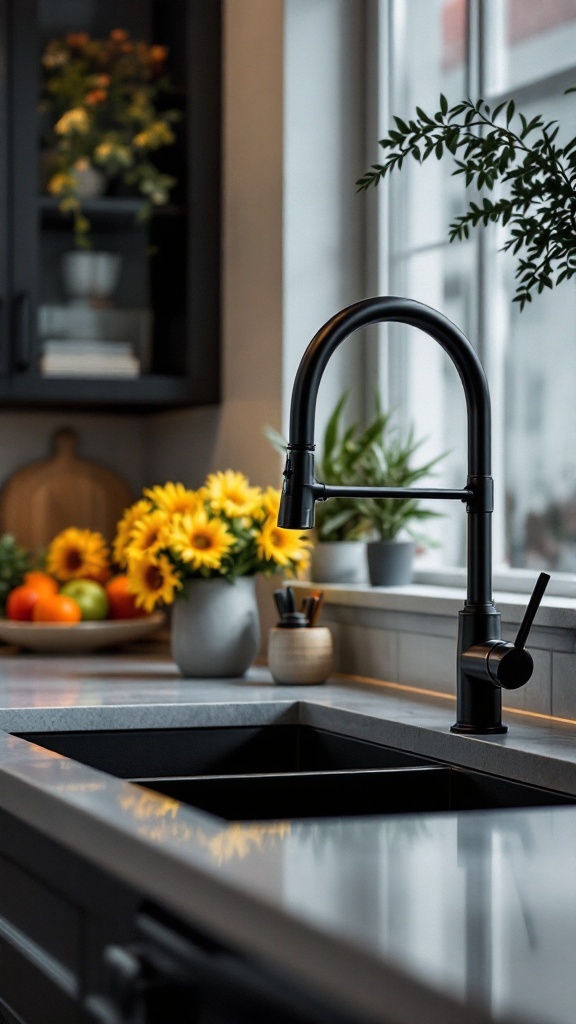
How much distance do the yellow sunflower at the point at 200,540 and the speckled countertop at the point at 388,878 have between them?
56 centimetres

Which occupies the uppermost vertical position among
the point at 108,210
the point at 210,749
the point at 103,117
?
the point at 103,117

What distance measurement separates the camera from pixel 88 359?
2605 mm

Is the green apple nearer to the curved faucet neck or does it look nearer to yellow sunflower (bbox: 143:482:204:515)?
yellow sunflower (bbox: 143:482:204:515)

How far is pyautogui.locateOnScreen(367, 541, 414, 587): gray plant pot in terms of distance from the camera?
7.29ft

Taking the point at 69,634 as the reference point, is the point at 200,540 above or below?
above

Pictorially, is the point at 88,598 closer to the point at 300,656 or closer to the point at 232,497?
the point at 232,497

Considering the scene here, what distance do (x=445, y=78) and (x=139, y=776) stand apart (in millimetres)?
1304

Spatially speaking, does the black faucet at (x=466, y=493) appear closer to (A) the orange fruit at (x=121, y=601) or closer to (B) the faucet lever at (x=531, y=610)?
(B) the faucet lever at (x=531, y=610)

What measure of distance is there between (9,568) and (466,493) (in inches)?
52.2

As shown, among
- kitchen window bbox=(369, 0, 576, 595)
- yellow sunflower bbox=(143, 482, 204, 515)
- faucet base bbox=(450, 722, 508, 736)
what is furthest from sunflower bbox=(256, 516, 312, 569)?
faucet base bbox=(450, 722, 508, 736)

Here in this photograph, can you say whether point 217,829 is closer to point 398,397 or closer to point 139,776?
point 139,776

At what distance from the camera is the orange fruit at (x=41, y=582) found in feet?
8.66

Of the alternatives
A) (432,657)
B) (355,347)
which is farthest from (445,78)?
(432,657)

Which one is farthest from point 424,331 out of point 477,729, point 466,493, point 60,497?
point 60,497
